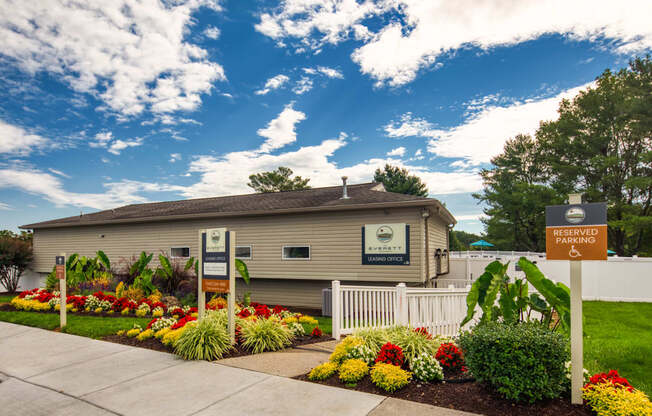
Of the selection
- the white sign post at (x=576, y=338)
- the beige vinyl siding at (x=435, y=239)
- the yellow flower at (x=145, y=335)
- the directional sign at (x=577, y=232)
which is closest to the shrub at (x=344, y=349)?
the white sign post at (x=576, y=338)

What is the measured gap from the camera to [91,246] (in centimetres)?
1722

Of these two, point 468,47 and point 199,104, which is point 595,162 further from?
point 199,104

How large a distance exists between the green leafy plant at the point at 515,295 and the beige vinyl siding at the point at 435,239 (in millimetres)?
7593

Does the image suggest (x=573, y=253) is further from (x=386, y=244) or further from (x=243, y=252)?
(x=243, y=252)

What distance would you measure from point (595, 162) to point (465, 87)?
14883mm

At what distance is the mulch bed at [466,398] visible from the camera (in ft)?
11.5

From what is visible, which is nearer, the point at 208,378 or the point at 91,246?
the point at 208,378

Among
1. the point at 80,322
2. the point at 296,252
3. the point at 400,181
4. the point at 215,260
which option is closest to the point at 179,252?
the point at 296,252

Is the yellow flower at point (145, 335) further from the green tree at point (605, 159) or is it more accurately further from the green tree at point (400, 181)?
the green tree at point (400, 181)

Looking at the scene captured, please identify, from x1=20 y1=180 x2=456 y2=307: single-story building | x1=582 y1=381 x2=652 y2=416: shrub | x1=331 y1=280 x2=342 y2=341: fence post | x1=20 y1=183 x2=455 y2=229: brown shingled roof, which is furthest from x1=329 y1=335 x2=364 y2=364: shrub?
x1=20 y1=183 x2=455 y2=229: brown shingled roof

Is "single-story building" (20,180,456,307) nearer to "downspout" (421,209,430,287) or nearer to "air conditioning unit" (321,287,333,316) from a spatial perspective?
"downspout" (421,209,430,287)

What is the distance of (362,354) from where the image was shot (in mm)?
4918

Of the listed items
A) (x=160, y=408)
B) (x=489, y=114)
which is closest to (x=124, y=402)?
(x=160, y=408)

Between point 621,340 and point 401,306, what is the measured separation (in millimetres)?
5227
